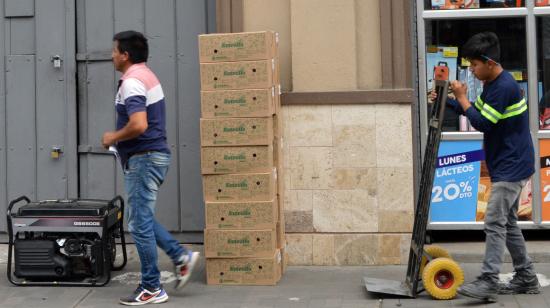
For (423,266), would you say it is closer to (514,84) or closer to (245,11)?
(514,84)

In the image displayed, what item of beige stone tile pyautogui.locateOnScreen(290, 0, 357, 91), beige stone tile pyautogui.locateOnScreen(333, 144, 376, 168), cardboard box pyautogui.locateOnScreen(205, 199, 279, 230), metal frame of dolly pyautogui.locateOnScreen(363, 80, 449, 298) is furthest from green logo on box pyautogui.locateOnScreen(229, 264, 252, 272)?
beige stone tile pyautogui.locateOnScreen(290, 0, 357, 91)

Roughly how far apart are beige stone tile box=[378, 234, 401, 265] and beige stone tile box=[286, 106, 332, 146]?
0.89 metres

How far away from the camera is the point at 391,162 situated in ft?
25.3

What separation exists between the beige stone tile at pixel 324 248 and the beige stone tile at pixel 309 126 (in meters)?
0.76

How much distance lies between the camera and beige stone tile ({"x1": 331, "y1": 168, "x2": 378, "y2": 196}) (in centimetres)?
775

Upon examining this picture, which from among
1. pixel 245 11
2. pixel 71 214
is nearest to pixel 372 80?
pixel 245 11

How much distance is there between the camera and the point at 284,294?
277 inches

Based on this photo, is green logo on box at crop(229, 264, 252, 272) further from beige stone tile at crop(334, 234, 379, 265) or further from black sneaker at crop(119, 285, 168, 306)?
beige stone tile at crop(334, 234, 379, 265)

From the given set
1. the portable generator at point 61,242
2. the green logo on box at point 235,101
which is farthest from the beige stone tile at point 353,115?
the portable generator at point 61,242

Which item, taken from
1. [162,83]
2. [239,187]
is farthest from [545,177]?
[162,83]

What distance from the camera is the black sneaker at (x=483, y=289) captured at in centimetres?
654

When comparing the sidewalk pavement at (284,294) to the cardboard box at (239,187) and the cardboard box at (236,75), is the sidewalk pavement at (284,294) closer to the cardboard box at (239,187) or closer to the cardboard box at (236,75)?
the cardboard box at (239,187)

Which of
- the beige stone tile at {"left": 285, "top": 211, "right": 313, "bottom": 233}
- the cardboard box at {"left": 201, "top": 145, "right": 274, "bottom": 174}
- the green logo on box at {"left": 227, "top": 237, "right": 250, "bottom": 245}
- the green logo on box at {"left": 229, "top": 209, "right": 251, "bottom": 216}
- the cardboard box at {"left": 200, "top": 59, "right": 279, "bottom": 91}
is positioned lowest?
the green logo on box at {"left": 227, "top": 237, "right": 250, "bottom": 245}

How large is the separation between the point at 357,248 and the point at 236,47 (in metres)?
1.93
